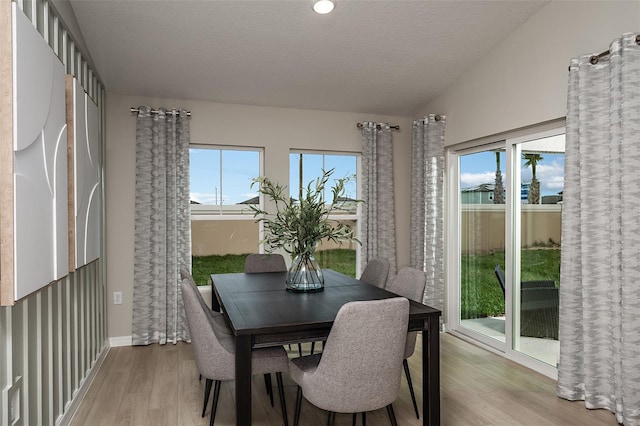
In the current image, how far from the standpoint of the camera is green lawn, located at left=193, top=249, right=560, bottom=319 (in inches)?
143

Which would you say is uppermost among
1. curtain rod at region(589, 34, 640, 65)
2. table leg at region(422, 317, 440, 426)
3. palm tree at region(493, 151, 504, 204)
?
curtain rod at region(589, 34, 640, 65)

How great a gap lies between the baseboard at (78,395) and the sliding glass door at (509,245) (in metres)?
3.39

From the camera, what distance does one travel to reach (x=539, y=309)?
3.68m

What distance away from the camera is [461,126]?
4402 millimetres

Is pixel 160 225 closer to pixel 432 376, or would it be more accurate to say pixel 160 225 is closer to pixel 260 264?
pixel 260 264

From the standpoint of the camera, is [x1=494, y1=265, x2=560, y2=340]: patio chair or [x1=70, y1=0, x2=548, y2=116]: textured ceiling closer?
[x1=70, y1=0, x2=548, y2=116]: textured ceiling

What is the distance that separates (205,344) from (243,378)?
0.47 meters

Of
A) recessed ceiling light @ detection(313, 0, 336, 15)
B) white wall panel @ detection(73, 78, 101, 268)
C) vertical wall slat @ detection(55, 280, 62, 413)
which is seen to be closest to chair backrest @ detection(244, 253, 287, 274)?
white wall panel @ detection(73, 78, 101, 268)

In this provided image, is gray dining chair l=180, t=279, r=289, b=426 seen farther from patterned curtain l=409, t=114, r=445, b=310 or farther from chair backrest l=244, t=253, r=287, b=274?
patterned curtain l=409, t=114, r=445, b=310

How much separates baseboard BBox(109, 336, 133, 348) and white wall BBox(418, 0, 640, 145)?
3791 mm

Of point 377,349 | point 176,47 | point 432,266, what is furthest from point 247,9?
point 432,266

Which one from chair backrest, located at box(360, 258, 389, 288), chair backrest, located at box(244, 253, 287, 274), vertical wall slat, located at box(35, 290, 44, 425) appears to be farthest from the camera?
chair backrest, located at box(244, 253, 287, 274)

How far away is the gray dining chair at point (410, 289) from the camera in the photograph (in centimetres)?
276

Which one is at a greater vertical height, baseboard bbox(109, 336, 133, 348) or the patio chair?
the patio chair
